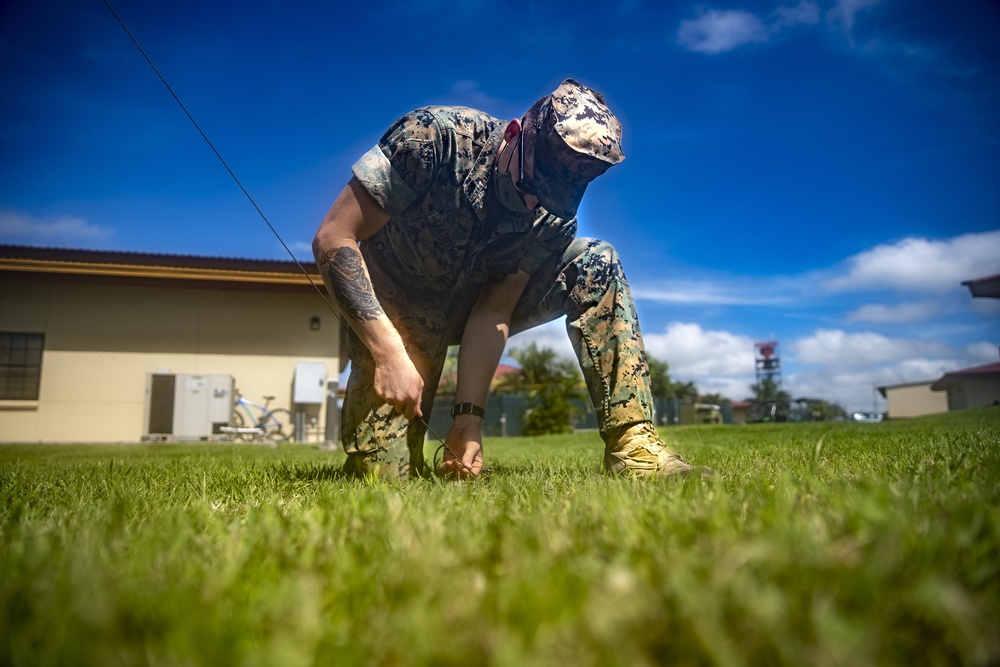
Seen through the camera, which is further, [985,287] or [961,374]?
[961,374]

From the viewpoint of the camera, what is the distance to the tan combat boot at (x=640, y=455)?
84.9 inches

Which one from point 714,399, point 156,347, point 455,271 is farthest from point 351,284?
point 714,399

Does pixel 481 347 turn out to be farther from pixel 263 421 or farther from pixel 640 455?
pixel 263 421

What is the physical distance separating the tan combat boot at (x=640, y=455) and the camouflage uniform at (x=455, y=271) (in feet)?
0.18

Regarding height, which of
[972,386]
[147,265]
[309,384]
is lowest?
[309,384]

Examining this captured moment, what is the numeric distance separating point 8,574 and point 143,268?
1346cm

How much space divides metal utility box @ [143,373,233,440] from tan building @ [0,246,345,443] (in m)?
0.02

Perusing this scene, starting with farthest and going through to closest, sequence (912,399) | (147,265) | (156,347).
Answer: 1. (912,399)
2. (156,347)
3. (147,265)

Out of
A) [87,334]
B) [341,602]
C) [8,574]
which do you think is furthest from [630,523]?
[87,334]

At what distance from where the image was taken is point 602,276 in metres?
2.68

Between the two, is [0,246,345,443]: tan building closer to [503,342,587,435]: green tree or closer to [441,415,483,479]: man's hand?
[503,342,587,435]: green tree

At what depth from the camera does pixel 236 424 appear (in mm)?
13688

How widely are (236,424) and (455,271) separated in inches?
484

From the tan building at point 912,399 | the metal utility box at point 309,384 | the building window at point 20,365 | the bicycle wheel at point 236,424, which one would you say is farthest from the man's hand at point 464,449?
the tan building at point 912,399
